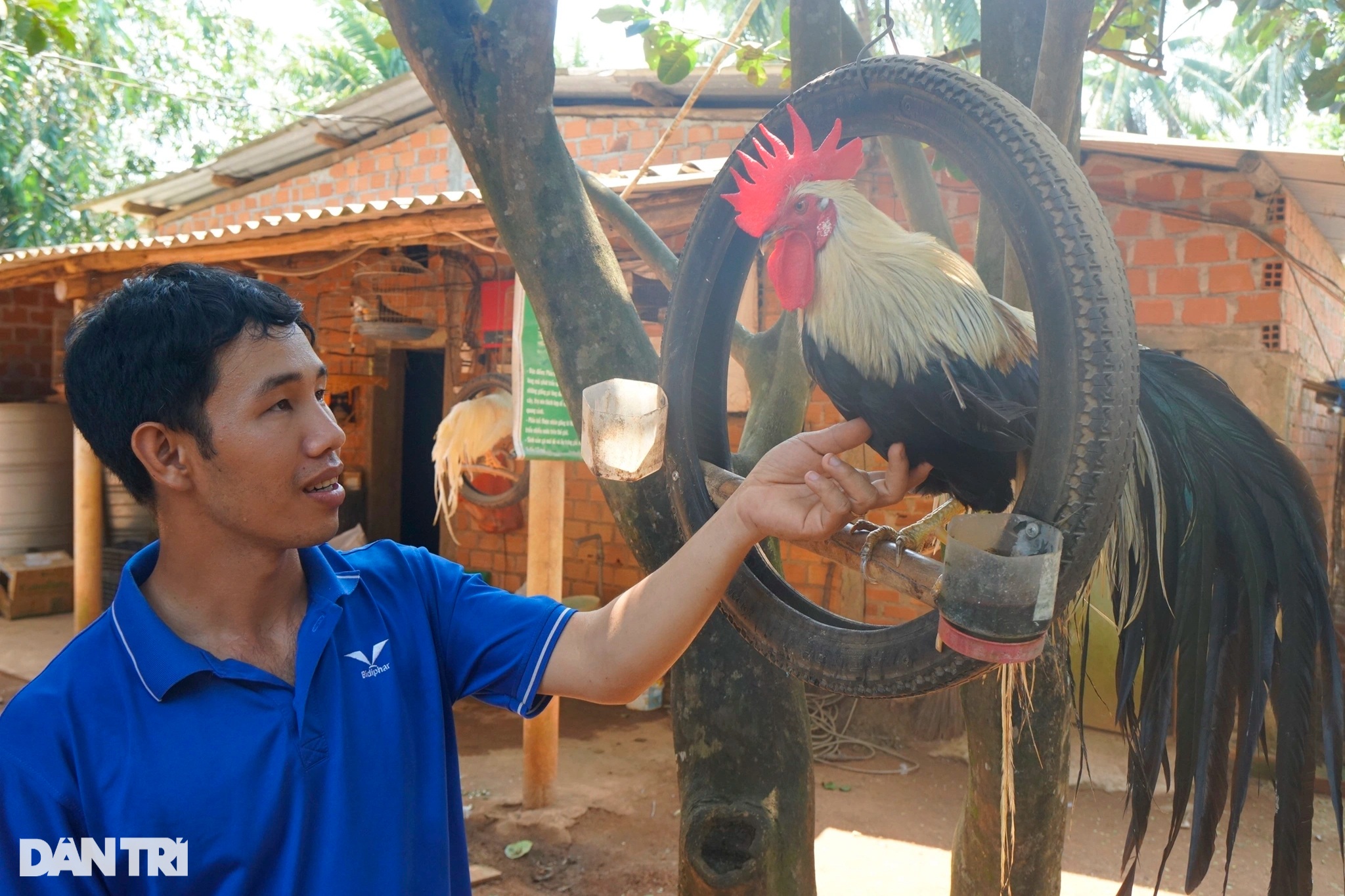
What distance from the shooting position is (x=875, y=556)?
1.41 meters

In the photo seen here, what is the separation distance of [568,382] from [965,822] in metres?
1.39

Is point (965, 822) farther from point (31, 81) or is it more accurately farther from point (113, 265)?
point (31, 81)

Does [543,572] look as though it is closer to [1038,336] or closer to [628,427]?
[628,427]

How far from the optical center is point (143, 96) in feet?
48.3

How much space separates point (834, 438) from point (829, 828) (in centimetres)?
347

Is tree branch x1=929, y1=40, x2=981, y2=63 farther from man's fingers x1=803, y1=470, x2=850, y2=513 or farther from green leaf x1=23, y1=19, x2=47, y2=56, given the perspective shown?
green leaf x1=23, y1=19, x2=47, y2=56

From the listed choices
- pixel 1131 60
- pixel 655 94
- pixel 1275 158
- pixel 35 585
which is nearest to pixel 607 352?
pixel 1131 60

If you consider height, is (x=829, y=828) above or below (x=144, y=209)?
below

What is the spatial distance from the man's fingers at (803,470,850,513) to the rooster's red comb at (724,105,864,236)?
0.51m

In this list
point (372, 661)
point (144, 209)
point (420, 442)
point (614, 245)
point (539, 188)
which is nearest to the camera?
point (372, 661)

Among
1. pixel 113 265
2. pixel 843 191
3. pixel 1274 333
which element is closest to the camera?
pixel 843 191

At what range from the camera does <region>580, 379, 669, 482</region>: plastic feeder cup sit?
153 centimetres

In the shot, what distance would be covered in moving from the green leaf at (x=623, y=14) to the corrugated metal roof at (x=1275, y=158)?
274 centimetres

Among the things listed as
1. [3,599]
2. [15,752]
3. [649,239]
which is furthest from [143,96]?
[15,752]
